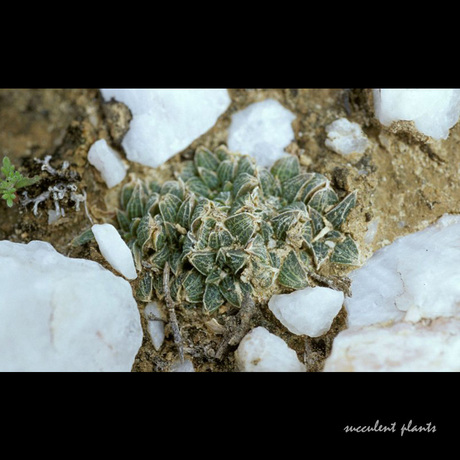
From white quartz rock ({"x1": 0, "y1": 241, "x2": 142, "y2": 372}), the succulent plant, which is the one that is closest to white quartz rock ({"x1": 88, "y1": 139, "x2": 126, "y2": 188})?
the succulent plant

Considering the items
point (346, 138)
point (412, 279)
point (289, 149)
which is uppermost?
point (346, 138)

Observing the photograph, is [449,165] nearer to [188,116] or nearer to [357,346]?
[357,346]

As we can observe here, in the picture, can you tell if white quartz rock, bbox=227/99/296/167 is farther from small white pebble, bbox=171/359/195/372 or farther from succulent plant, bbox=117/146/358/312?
small white pebble, bbox=171/359/195/372

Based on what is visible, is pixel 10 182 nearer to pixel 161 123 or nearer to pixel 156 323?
pixel 161 123

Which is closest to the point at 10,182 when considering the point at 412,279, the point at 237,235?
the point at 237,235

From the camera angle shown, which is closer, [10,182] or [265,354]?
[265,354]

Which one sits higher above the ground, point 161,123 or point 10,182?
point 161,123
